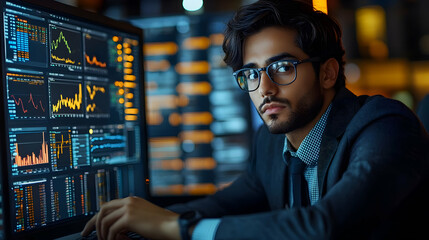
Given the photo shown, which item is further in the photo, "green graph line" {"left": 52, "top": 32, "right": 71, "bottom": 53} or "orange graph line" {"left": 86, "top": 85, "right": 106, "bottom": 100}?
"orange graph line" {"left": 86, "top": 85, "right": 106, "bottom": 100}

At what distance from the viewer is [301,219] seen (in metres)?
0.94

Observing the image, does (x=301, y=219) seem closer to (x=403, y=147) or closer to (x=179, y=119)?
(x=403, y=147)

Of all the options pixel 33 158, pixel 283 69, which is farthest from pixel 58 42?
pixel 283 69

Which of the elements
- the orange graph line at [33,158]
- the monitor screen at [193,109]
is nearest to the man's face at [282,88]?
the orange graph line at [33,158]

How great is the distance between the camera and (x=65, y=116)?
4.16 ft

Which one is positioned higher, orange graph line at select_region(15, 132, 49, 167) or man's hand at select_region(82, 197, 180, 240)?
orange graph line at select_region(15, 132, 49, 167)

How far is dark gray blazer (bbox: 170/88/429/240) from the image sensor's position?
3.06ft

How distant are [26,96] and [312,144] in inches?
35.8

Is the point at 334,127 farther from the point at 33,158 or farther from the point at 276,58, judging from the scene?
the point at 33,158

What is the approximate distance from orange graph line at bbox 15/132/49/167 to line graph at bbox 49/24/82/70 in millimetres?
230

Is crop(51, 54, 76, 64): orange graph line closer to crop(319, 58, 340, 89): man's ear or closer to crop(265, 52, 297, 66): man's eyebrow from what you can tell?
crop(265, 52, 297, 66): man's eyebrow

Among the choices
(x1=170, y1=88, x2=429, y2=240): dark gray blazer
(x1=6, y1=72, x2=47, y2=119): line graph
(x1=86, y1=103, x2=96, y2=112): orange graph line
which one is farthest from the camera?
(x1=86, y1=103, x2=96, y2=112): orange graph line

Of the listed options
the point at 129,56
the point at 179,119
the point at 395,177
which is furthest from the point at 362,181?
the point at 179,119

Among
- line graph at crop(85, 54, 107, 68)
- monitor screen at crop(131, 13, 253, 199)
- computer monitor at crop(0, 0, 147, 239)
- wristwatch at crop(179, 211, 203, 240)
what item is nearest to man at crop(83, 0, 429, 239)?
wristwatch at crop(179, 211, 203, 240)
